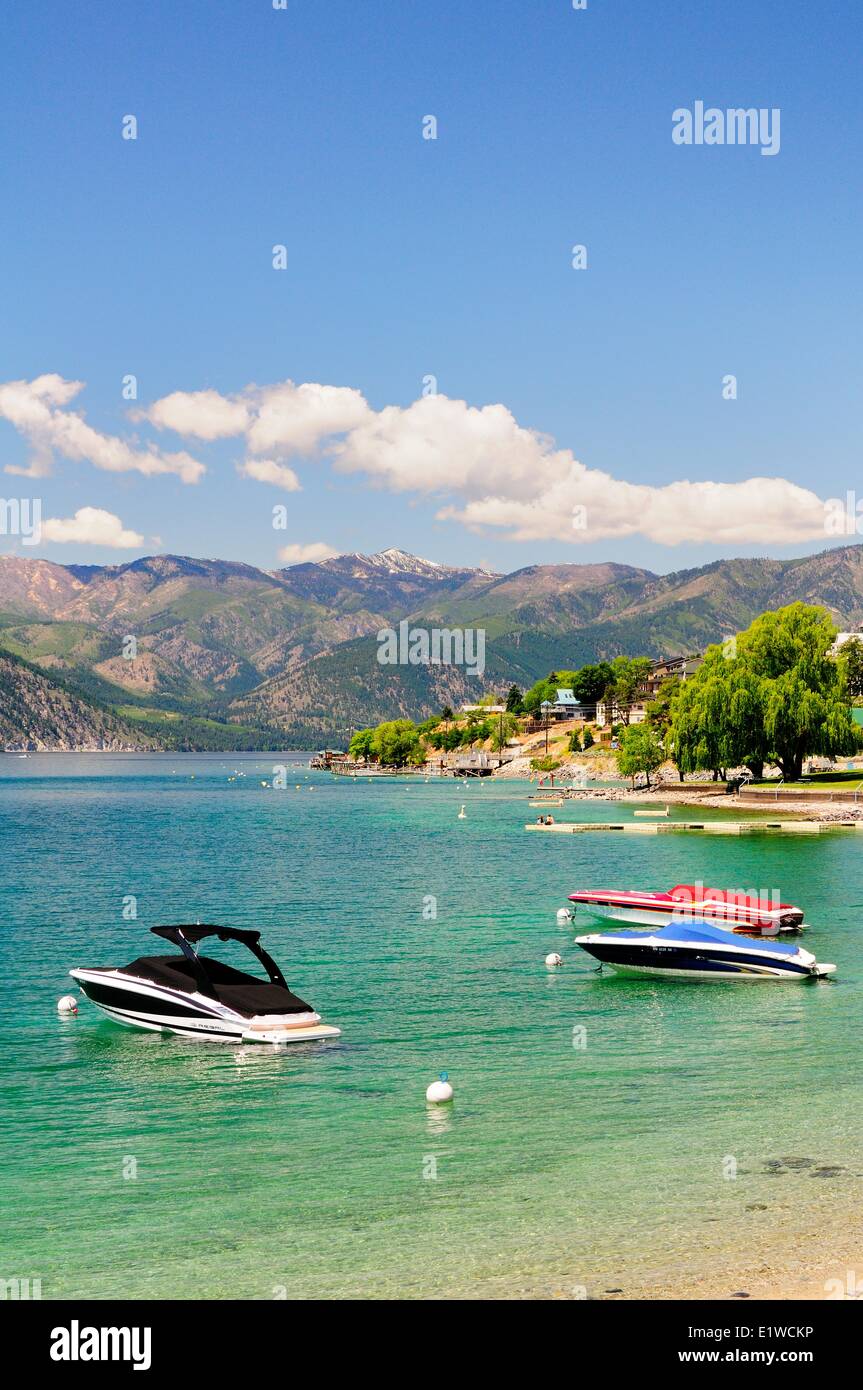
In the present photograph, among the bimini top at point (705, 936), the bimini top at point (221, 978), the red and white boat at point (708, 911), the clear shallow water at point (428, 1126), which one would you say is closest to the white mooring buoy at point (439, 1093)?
the clear shallow water at point (428, 1126)

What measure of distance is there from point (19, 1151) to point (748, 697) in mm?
125937

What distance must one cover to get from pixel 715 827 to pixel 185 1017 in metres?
96.5

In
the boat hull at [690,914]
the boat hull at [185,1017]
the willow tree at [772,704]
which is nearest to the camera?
the boat hull at [185,1017]

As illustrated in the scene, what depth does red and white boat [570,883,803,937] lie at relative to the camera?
55.0 meters

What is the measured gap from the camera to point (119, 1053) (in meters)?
34.9

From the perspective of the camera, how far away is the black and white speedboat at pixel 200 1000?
34938 millimetres

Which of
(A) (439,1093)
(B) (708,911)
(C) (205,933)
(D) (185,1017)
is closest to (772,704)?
(B) (708,911)

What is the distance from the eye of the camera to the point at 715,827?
125 meters

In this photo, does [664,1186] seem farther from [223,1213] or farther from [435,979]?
[435,979]

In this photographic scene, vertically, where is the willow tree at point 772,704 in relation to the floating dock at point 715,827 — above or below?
above

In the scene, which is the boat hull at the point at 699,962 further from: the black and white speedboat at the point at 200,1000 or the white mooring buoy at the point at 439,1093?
the white mooring buoy at the point at 439,1093

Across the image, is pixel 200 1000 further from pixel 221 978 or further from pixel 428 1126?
pixel 428 1126

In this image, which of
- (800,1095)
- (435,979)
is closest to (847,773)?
(435,979)

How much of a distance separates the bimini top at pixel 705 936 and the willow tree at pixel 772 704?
323 feet
